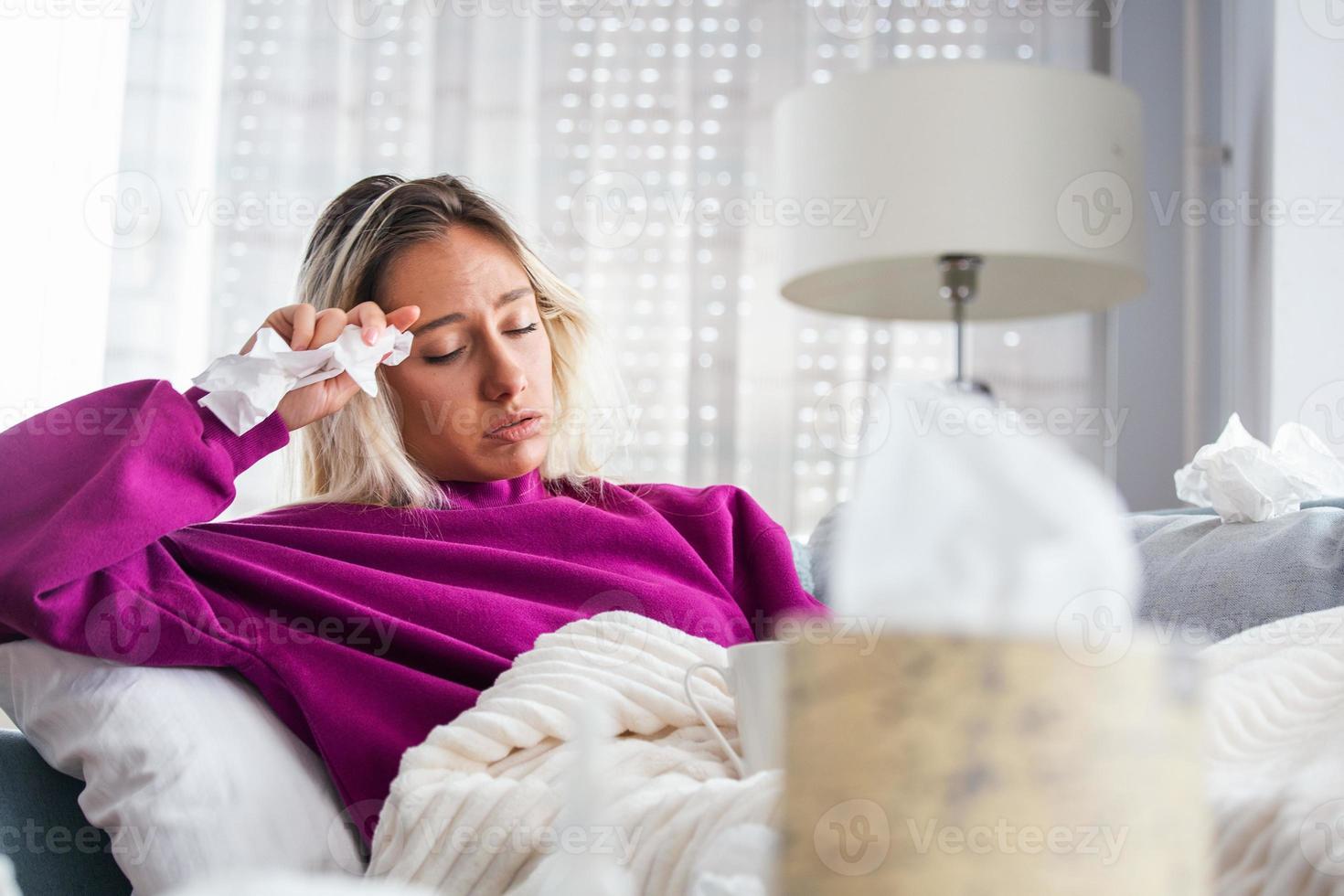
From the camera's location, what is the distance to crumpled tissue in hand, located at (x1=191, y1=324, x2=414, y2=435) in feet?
3.71

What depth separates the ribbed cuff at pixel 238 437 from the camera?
1.13m

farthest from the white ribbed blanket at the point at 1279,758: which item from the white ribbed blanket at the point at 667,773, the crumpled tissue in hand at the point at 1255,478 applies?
the crumpled tissue in hand at the point at 1255,478

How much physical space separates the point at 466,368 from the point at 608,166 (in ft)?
6.06

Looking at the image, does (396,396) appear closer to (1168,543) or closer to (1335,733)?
(1168,543)

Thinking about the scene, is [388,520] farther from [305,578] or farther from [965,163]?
[965,163]

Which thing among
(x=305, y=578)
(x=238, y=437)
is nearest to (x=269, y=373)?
(x=238, y=437)

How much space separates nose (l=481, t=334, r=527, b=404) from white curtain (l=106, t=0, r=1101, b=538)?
5.38 feet

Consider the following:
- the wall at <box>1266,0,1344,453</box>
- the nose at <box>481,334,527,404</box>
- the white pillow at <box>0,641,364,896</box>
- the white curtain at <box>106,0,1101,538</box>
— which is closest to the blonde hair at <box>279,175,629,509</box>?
the nose at <box>481,334,527,404</box>

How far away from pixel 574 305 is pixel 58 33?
84.5 inches

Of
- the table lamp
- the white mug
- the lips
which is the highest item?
the table lamp

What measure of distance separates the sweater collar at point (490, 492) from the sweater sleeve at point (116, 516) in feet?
0.85

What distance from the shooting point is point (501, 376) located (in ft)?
4.37

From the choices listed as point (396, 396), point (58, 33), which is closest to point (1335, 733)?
point (396, 396)

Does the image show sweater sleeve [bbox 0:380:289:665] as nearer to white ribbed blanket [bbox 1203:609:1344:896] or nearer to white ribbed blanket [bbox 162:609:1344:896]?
white ribbed blanket [bbox 162:609:1344:896]
